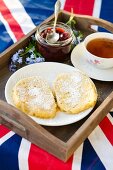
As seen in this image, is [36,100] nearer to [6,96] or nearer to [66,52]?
[6,96]

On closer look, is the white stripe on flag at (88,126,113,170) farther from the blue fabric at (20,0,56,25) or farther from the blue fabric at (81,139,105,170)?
the blue fabric at (20,0,56,25)

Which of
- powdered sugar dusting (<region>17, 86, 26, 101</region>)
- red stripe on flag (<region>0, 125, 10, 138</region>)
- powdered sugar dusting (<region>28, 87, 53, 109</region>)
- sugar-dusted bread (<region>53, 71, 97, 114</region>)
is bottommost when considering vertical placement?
red stripe on flag (<region>0, 125, 10, 138</region>)

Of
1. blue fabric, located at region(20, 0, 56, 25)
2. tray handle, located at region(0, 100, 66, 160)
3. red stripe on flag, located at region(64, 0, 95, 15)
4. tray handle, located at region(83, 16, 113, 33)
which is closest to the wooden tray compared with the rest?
tray handle, located at region(0, 100, 66, 160)

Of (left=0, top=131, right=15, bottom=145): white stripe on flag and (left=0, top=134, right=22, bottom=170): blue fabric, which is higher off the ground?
(left=0, top=131, right=15, bottom=145): white stripe on flag

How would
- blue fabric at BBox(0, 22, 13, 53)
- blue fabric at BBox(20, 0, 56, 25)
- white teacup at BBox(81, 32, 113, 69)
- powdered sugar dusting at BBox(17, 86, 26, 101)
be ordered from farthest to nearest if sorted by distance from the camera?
blue fabric at BBox(20, 0, 56, 25) → blue fabric at BBox(0, 22, 13, 53) → white teacup at BBox(81, 32, 113, 69) → powdered sugar dusting at BBox(17, 86, 26, 101)

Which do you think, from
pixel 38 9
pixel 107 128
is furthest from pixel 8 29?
pixel 107 128

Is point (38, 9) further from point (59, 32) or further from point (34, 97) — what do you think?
point (34, 97)

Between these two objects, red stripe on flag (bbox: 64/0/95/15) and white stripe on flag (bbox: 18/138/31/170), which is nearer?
white stripe on flag (bbox: 18/138/31/170)

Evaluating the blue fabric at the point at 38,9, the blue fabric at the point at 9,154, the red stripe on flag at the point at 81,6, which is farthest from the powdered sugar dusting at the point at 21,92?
the red stripe on flag at the point at 81,6

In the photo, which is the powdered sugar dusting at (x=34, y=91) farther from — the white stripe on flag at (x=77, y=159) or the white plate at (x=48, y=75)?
the white stripe on flag at (x=77, y=159)

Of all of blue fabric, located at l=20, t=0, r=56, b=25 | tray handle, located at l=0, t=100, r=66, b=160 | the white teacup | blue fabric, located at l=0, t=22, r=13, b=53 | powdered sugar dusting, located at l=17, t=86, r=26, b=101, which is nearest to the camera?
tray handle, located at l=0, t=100, r=66, b=160
